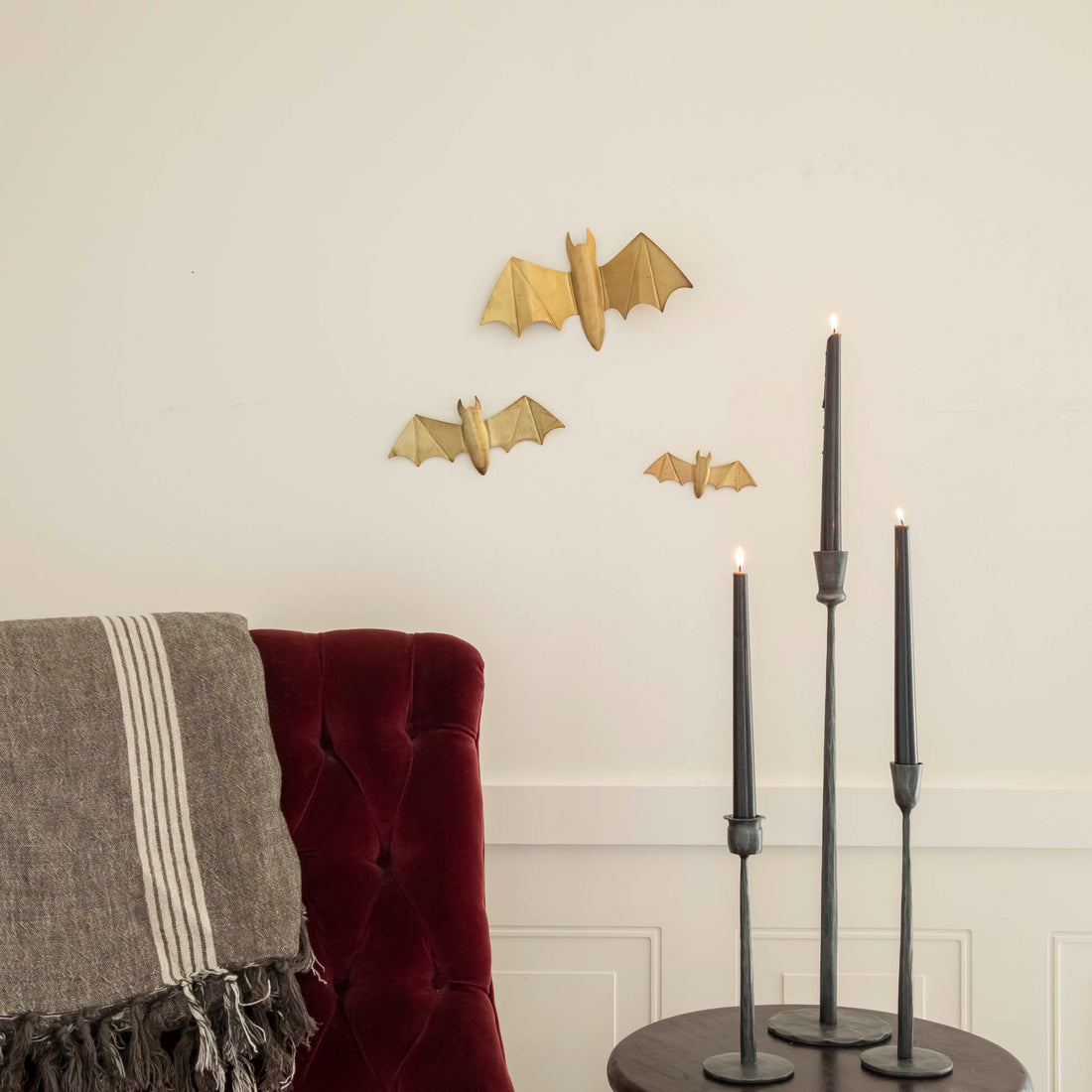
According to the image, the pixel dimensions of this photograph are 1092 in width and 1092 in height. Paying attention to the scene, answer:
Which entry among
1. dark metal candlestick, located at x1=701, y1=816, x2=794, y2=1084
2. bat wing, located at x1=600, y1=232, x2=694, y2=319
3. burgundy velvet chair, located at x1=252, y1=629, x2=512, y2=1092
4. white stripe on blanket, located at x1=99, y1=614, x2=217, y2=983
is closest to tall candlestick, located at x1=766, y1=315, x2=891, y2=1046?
dark metal candlestick, located at x1=701, y1=816, x2=794, y2=1084

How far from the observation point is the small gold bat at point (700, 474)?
1.43m

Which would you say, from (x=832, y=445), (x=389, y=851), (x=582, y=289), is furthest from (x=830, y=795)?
(x=582, y=289)

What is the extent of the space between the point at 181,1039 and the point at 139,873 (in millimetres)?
166

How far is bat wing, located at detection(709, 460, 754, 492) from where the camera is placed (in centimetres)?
143

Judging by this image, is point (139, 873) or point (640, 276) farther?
point (640, 276)

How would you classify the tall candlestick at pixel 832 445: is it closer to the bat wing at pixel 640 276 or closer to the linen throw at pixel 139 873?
the bat wing at pixel 640 276

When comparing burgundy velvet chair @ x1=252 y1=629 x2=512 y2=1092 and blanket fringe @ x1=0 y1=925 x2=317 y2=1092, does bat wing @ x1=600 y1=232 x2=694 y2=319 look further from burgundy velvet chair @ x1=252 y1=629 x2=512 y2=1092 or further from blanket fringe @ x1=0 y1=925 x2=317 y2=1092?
blanket fringe @ x1=0 y1=925 x2=317 y2=1092

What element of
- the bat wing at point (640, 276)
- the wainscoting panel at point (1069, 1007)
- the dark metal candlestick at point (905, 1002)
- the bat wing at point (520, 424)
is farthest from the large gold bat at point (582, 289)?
the wainscoting panel at point (1069, 1007)

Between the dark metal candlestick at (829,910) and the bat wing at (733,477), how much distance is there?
387 mm

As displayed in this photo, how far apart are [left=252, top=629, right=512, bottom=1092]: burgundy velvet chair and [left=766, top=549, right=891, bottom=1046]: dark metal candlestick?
305mm

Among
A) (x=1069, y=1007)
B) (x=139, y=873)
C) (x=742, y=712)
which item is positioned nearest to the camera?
(x=742, y=712)

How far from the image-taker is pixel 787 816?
55.2 inches

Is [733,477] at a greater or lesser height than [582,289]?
lesser

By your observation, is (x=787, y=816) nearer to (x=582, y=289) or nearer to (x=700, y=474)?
(x=700, y=474)
